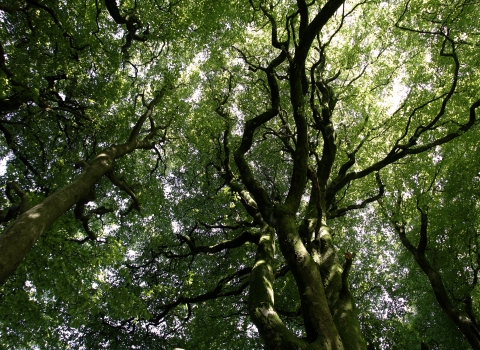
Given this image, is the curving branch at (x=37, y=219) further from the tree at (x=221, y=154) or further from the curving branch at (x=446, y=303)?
the curving branch at (x=446, y=303)

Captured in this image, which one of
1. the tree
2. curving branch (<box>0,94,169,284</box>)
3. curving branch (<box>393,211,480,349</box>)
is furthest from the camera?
curving branch (<box>393,211,480,349</box>)

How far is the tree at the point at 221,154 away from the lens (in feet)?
27.3

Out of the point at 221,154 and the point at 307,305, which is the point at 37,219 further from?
the point at 221,154

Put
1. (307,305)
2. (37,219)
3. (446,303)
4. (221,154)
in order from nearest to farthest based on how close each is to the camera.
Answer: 1. (307,305)
2. (37,219)
3. (446,303)
4. (221,154)

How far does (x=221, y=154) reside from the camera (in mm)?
12891

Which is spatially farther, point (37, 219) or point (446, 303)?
point (446, 303)

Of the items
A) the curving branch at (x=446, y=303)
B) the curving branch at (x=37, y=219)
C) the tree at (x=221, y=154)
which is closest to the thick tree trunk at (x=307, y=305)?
the tree at (x=221, y=154)

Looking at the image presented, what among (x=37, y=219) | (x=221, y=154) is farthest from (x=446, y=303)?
(x=37, y=219)

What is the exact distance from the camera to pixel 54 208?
6410 mm

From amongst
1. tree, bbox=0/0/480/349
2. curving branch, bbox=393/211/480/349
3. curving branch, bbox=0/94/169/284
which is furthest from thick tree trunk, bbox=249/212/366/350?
curving branch, bbox=393/211/480/349

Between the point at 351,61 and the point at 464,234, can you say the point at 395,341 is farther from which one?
the point at 351,61

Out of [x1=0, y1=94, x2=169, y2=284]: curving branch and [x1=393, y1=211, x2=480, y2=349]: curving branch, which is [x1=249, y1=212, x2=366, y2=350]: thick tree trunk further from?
[x1=393, y1=211, x2=480, y2=349]: curving branch

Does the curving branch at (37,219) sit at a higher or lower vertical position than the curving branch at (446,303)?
lower

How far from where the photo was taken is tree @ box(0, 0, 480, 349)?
832cm
